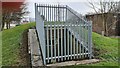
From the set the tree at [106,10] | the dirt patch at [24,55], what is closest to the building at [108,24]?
the tree at [106,10]

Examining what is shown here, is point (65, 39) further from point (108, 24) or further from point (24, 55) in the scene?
point (108, 24)

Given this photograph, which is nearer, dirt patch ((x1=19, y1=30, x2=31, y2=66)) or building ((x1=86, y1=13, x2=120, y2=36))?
dirt patch ((x1=19, y1=30, x2=31, y2=66))

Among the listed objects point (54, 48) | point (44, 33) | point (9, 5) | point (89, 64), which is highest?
point (9, 5)

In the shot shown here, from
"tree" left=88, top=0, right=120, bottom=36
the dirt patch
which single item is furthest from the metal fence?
"tree" left=88, top=0, right=120, bottom=36

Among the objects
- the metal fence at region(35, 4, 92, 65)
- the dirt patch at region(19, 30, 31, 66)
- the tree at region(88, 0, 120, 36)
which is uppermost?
the tree at region(88, 0, 120, 36)

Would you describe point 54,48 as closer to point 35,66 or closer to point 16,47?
point 35,66

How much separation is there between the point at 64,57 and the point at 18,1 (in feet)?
11.6

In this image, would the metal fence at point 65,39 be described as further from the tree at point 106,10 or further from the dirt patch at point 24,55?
the tree at point 106,10

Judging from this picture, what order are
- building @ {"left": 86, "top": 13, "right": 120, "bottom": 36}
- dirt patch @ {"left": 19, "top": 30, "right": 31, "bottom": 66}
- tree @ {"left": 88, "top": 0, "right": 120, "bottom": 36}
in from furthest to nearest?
building @ {"left": 86, "top": 13, "right": 120, "bottom": 36} → tree @ {"left": 88, "top": 0, "right": 120, "bottom": 36} → dirt patch @ {"left": 19, "top": 30, "right": 31, "bottom": 66}

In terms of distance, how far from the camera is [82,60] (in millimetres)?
4898

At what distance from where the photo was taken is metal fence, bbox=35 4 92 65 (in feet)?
15.0

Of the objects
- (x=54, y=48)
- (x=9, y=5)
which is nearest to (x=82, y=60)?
(x=54, y=48)

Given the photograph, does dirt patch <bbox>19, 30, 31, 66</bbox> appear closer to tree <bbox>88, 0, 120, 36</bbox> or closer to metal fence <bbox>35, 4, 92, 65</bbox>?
metal fence <bbox>35, 4, 92, 65</bbox>

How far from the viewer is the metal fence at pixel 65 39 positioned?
15.0ft
